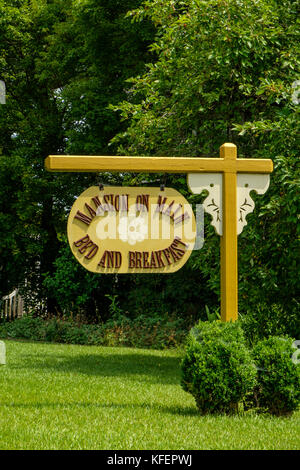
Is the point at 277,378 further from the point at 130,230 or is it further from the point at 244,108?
the point at 244,108

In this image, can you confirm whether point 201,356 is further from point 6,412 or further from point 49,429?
point 6,412

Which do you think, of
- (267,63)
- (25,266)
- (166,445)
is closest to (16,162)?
(25,266)

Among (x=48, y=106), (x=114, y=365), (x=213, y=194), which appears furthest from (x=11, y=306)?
(x=213, y=194)

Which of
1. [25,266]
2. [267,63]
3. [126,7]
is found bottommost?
[25,266]

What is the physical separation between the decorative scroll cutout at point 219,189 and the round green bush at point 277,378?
1.43 meters

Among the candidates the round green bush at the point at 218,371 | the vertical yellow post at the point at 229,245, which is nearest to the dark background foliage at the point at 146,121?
the vertical yellow post at the point at 229,245

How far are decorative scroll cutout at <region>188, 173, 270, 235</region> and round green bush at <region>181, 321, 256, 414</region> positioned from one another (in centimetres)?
128

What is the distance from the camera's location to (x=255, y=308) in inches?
392

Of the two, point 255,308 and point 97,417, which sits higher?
point 255,308

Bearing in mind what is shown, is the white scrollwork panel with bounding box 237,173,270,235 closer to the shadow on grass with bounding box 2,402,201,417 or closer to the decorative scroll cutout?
the decorative scroll cutout

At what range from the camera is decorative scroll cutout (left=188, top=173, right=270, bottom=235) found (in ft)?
24.9

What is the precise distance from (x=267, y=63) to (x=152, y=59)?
765 cm

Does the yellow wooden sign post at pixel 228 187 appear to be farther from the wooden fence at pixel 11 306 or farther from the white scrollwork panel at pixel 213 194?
the wooden fence at pixel 11 306

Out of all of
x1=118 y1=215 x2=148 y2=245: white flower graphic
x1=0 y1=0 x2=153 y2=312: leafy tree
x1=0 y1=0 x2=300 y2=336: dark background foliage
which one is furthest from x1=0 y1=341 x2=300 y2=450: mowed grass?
x1=0 y1=0 x2=153 y2=312: leafy tree
